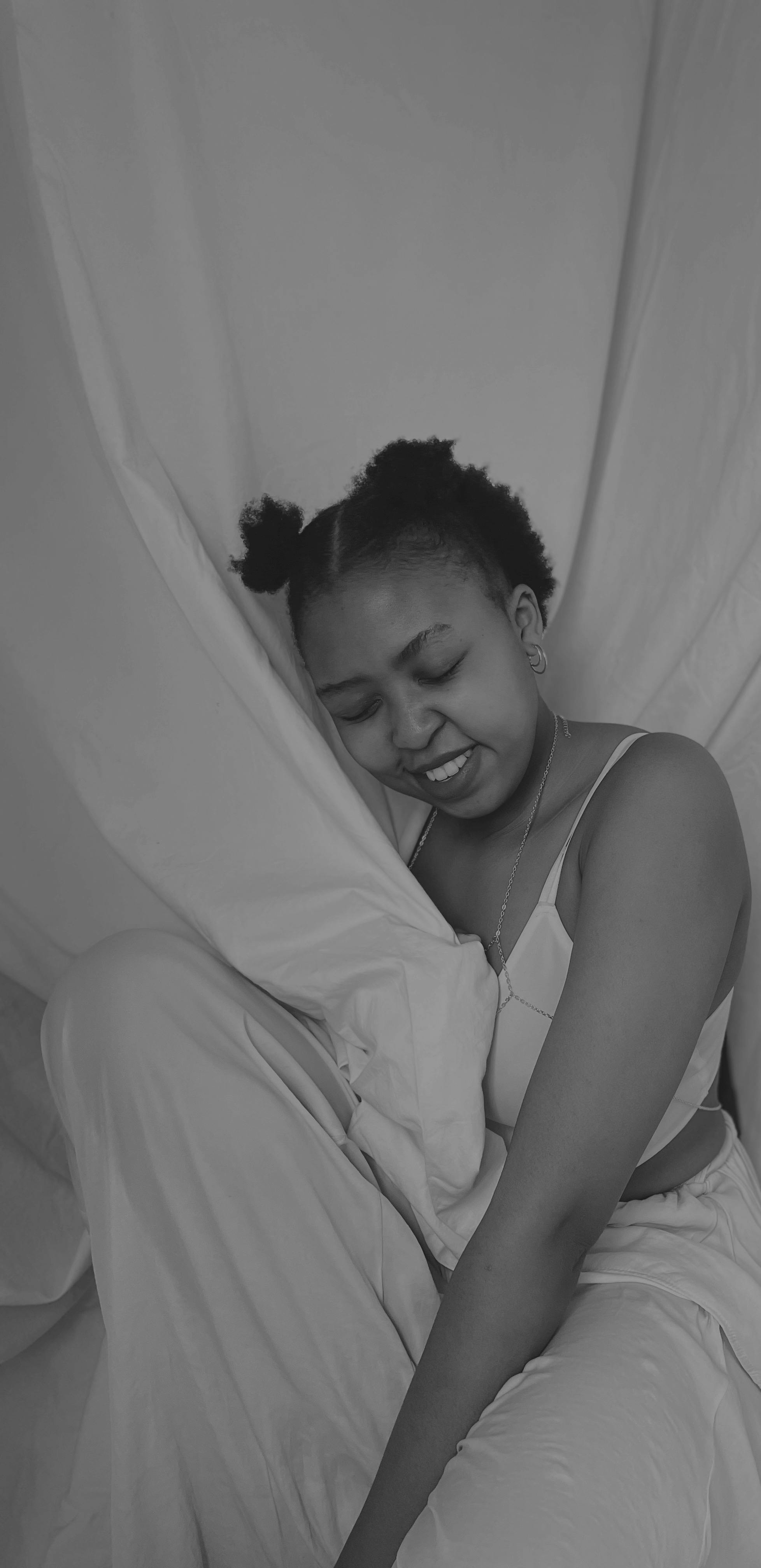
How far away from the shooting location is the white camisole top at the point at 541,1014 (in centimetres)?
108

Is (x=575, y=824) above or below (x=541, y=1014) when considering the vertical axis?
above

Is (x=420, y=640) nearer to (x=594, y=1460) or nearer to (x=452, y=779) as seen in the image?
(x=452, y=779)

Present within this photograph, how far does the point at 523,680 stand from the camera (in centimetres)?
116

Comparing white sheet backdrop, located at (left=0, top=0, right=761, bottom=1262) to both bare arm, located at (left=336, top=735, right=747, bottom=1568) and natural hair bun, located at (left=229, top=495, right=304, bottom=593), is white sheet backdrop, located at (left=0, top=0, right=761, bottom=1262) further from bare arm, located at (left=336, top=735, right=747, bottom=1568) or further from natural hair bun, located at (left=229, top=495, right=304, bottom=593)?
bare arm, located at (left=336, top=735, right=747, bottom=1568)

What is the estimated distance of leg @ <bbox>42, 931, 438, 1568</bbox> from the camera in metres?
1.00

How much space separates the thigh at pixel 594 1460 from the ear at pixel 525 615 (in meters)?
0.62

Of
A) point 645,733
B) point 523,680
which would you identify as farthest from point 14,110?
point 645,733

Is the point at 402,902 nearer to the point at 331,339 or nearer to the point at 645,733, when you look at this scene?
the point at 645,733

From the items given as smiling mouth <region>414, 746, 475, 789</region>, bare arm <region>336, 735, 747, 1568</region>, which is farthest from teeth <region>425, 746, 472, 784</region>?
bare arm <region>336, 735, 747, 1568</region>

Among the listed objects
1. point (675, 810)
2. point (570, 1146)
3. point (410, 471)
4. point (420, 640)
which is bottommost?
point (570, 1146)

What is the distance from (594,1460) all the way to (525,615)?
2.46 feet

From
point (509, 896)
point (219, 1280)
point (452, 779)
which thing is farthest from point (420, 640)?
point (219, 1280)

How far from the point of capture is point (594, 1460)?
0.80 meters

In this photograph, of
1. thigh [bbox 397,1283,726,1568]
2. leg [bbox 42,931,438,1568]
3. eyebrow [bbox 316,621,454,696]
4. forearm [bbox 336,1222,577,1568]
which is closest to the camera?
thigh [bbox 397,1283,726,1568]
